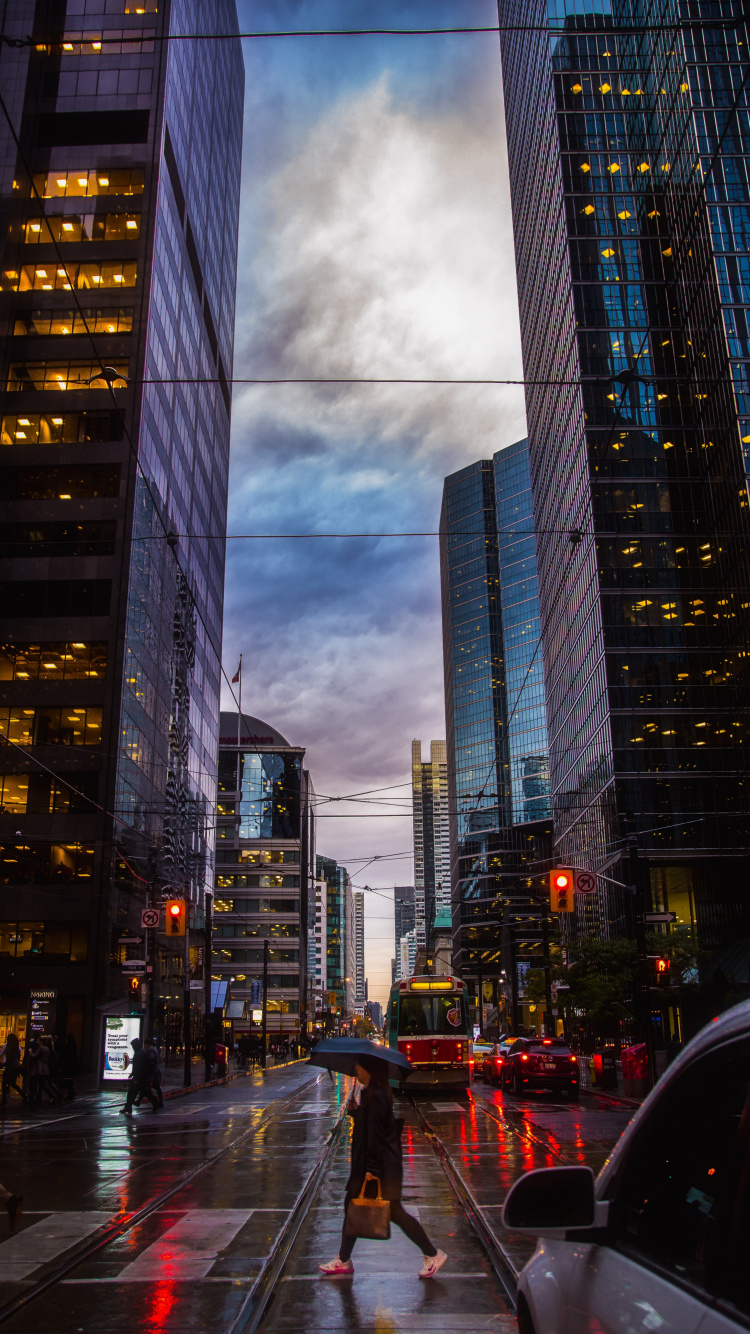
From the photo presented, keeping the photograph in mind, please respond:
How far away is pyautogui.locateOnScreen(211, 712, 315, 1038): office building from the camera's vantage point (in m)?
116

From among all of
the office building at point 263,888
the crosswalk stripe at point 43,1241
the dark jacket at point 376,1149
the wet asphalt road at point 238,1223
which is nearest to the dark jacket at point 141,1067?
the wet asphalt road at point 238,1223

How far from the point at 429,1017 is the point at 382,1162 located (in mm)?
23918

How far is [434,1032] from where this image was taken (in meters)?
30.3

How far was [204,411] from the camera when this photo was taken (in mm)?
76875

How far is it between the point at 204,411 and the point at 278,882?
64019mm

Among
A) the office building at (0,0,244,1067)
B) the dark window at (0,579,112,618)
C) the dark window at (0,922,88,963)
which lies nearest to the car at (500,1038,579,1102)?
the office building at (0,0,244,1067)

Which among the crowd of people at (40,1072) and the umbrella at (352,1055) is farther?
the crowd of people at (40,1072)

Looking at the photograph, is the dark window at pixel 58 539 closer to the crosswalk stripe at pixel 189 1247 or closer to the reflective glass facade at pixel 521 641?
the crosswalk stripe at pixel 189 1247

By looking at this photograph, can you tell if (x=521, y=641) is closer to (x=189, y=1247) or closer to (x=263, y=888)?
(x=263, y=888)

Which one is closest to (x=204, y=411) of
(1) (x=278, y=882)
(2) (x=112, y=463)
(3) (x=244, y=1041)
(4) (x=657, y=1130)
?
(2) (x=112, y=463)

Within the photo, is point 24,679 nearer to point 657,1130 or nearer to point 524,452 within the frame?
point 657,1130

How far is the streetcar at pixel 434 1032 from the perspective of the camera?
29828mm

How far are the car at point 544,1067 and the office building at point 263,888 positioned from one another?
280ft

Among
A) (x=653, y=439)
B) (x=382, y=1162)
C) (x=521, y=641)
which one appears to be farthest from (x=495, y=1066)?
(x=521, y=641)
